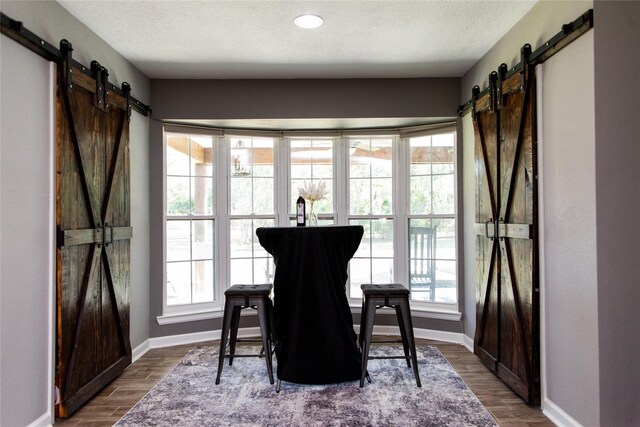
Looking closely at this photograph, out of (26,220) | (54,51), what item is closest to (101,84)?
(54,51)

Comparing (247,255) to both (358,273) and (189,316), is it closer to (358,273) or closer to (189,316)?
→ (189,316)

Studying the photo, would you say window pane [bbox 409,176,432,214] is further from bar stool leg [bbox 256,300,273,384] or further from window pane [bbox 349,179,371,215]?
bar stool leg [bbox 256,300,273,384]

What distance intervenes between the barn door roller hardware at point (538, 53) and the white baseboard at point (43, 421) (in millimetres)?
3784

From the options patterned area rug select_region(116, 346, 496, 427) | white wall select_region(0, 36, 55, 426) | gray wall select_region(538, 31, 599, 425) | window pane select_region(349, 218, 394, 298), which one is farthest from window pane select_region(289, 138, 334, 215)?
white wall select_region(0, 36, 55, 426)

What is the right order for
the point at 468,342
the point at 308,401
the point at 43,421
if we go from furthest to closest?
the point at 468,342 → the point at 308,401 → the point at 43,421

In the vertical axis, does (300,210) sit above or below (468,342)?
above

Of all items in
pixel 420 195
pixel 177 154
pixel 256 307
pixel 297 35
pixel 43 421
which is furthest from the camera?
pixel 420 195

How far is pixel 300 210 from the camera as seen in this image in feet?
11.2

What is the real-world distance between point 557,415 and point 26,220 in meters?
3.44

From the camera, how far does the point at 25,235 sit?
7.83ft

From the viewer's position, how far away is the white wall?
7.34 ft

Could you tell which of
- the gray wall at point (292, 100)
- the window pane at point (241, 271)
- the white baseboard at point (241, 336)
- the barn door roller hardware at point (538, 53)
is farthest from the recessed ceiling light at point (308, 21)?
the white baseboard at point (241, 336)

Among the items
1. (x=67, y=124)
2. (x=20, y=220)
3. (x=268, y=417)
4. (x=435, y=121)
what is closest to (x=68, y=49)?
(x=67, y=124)

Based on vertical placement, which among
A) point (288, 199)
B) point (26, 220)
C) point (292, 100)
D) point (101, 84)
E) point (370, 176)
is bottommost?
point (26, 220)
